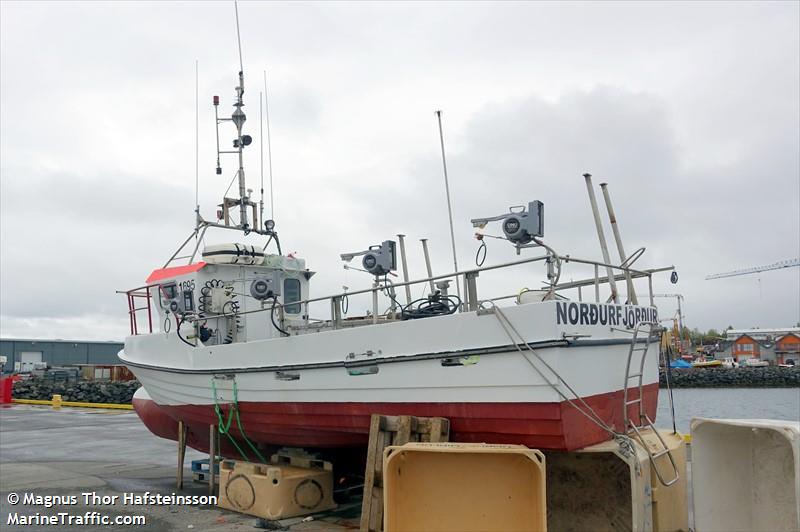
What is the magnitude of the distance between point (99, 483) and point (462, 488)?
628 cm

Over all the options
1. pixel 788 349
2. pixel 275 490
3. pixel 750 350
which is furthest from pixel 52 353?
pixel 788 349

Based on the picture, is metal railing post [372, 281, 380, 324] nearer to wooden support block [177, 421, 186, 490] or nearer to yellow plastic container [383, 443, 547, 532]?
yellow plastic container [383, 443, 547, 532]

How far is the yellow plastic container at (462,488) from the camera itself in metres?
4.66

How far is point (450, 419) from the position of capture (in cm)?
585

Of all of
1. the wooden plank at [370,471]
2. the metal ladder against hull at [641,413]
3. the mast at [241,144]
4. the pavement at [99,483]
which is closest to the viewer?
the metal ladder against hull at [641,413]

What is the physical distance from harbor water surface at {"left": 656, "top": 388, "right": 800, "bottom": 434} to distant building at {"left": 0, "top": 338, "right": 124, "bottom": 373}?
122 ft

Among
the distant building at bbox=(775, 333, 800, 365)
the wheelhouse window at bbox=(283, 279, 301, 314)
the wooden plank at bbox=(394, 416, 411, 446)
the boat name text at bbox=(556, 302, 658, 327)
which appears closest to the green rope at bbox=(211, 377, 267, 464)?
the wheelhouse window at bbox=(283, 279, 301, 314)

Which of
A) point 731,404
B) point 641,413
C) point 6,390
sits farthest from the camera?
point 731,404

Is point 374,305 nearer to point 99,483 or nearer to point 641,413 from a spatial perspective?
point 641,413

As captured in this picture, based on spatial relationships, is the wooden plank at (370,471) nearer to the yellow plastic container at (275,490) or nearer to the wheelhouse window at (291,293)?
the yellow plastic container at (275,490)

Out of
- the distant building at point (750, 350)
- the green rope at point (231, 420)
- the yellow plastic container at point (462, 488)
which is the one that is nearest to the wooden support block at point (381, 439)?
the yellow plastic container at point (462, 488)

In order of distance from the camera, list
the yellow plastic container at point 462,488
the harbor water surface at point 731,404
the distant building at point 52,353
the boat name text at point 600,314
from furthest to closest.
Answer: the distant building at point 52,353 → the harbor water surface at point 731,404 → the boat name text at point 600,314 → the yellow plastic container at point 462,488

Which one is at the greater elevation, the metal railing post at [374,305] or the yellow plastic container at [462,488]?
the metal railing post at [374,305]

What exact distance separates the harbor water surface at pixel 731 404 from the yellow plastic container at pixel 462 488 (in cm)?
1810
